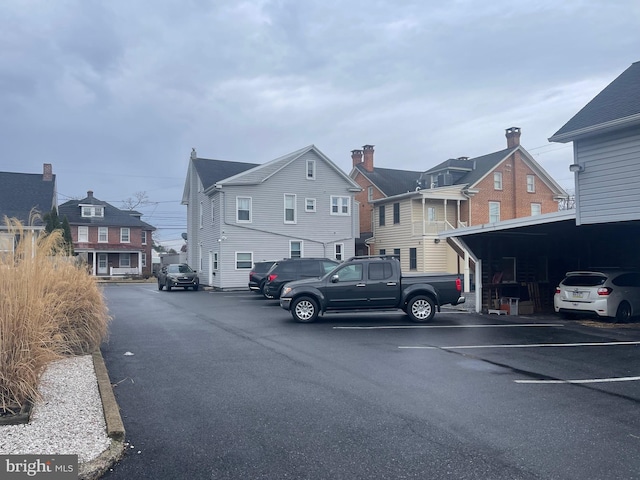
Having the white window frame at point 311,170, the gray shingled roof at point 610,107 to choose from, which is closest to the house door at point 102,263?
the white window frame at point 311,170

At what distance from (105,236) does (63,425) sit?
1890 inches

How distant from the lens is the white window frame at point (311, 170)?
35.3 meters

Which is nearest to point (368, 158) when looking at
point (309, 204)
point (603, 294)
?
point (309, 204)

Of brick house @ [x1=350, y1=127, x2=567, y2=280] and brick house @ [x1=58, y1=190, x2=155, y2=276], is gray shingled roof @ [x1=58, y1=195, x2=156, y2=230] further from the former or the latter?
brick house @ [x1=350, y1=127, x2=567, y2=280]

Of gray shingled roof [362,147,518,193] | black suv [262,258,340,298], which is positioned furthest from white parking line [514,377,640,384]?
gray shingled roof [362,147,518,193]

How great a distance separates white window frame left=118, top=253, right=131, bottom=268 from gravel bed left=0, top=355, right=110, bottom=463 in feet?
153

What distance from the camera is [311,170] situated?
35.6 meters

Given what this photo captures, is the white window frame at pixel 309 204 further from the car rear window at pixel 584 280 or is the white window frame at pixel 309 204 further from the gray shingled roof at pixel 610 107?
the gray shingled roof at pixel 610 107

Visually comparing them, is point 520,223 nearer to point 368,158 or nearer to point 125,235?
point 368,158

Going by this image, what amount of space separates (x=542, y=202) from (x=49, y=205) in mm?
37622

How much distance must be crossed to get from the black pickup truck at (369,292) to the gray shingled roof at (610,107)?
17.0 ft

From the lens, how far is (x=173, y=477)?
4430 millimetres

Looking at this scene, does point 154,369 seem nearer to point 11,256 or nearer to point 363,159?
point 11,256

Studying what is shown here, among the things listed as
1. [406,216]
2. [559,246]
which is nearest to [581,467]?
[559,246]
